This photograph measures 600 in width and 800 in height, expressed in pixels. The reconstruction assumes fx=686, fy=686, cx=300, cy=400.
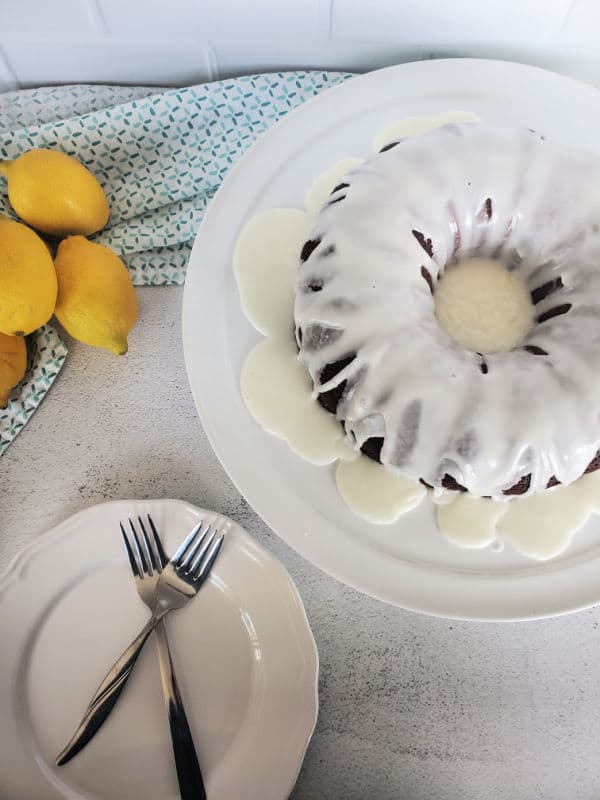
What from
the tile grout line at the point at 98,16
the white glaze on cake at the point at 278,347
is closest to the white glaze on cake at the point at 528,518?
the white glaze on cake at the point at 278,347

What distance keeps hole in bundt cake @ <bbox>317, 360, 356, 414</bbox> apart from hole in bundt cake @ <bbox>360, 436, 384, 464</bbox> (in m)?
0.05

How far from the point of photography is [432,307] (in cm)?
69

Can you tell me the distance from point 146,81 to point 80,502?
58 cm

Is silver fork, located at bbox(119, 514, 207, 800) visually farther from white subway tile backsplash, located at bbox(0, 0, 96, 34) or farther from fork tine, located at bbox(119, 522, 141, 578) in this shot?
white subway tile backsplash, located at bbox(0, 0, 96, 34)

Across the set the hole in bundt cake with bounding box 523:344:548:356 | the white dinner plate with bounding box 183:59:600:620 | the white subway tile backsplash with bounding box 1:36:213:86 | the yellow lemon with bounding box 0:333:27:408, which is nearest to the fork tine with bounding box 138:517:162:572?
the white dinner plate with bounding box 183:59:600:620

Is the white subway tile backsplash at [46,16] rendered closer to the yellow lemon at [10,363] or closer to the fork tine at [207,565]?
the yellow lemon at [10,363]

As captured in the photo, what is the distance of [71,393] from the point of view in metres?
0.87

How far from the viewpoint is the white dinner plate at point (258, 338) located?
658 millimetres

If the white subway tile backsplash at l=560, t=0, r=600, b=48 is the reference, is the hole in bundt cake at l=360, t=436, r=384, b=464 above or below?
below

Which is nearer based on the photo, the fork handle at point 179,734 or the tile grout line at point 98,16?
the fork handle at point 179,734

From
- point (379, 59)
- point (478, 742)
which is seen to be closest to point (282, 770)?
point (478, 742)

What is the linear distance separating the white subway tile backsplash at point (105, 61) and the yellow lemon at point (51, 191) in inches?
7.1

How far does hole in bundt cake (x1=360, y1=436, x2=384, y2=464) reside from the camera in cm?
68

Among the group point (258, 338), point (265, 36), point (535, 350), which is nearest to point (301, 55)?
point (265, 36)
